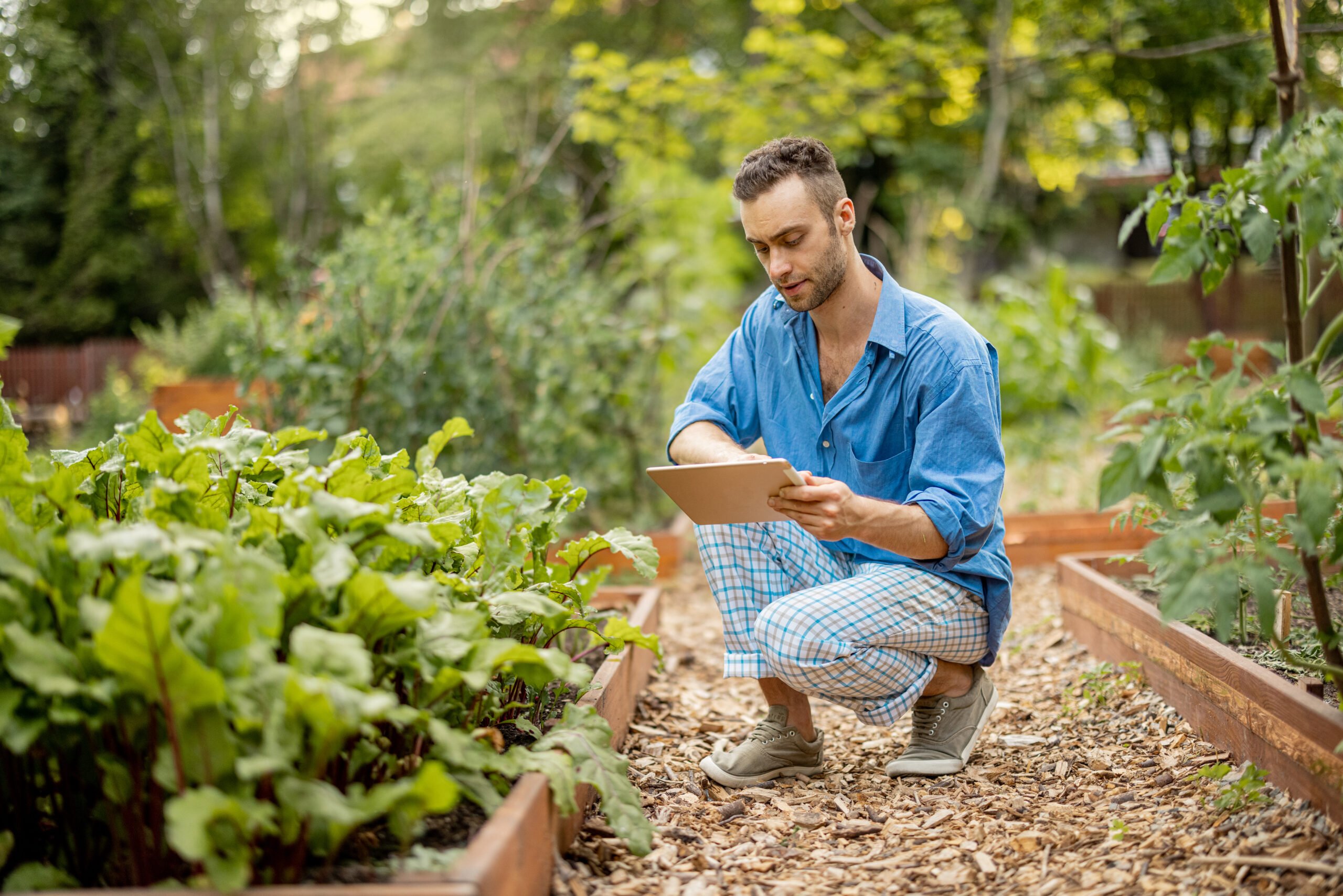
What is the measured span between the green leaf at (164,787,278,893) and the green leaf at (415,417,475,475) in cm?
108

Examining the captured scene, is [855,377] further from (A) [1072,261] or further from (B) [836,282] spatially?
(A) [1072,261]

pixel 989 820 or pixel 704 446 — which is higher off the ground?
pixel 704 446

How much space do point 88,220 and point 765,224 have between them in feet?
27.6

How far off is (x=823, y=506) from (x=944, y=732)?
77cm

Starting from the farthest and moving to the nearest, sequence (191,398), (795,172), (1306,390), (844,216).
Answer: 1. (191,398)
2. (844,216)
3. (795,172)
4. (1306,390)

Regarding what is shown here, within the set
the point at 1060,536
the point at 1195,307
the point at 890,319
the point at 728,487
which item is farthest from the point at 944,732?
the point at 1195,307

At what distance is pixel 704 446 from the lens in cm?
260

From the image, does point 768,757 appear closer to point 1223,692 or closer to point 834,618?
point 834,618

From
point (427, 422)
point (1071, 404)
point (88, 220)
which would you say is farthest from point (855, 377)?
point (88, 220)

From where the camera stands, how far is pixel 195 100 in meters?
12.1

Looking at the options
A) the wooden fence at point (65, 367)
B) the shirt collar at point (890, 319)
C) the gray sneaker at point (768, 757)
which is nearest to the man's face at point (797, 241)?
the shirt collar at point (890, 319)

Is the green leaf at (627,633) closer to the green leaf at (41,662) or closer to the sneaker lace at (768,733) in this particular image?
the sneaker lace at (768,733)

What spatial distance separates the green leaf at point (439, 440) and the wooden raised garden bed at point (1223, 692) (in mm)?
1693

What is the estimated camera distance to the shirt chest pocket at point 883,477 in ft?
8.35
